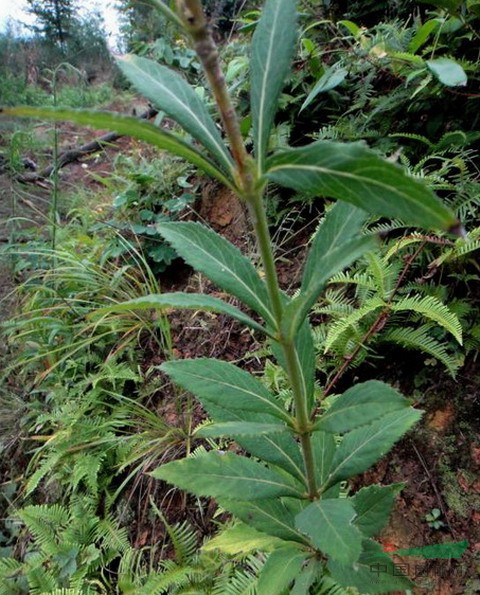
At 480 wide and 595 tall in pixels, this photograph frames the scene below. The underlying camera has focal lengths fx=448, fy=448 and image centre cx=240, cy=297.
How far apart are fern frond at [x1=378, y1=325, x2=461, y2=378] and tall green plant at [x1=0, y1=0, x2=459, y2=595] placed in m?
0.57

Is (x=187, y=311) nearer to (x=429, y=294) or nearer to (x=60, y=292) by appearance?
(x=60, y=292)

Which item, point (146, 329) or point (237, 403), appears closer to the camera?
point (237, 403)

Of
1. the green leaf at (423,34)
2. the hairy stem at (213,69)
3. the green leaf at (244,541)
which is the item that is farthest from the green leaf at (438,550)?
the green leaf at (423,34)

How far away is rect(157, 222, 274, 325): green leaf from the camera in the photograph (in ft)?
2.52

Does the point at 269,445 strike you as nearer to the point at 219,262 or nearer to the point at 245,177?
the point at 219,262

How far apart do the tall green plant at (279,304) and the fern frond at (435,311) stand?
22.3 inches

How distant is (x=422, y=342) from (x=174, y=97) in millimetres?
1151

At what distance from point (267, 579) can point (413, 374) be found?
900 mm

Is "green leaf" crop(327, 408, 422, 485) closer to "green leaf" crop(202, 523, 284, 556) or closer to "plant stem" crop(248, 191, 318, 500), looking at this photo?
"plant stem" crop(248, 191, 318, 500)

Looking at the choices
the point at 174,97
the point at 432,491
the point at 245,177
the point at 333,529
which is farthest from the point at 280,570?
the point at 174,97

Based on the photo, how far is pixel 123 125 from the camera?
21.3 inches

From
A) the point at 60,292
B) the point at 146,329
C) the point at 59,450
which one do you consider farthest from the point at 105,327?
the point at 59,450

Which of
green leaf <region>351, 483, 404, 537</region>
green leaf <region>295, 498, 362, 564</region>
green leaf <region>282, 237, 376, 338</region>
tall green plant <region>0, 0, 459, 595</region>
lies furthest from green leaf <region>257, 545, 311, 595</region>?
green leaf <region>282, 237, 376, 338</region>

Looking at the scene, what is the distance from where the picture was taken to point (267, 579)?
950 mm
